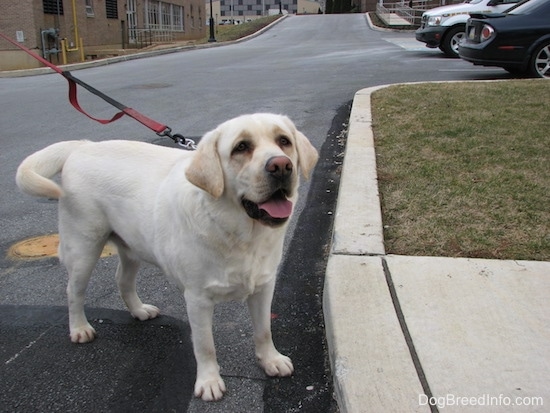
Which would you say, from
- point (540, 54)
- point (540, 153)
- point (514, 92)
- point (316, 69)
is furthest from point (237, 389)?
point (316, 69)

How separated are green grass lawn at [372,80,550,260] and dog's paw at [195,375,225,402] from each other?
1482mm

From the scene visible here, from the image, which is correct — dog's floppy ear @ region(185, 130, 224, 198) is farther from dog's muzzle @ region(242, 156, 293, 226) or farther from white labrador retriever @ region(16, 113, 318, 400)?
dog's muzzle @ region(242, 156, 293, 226)

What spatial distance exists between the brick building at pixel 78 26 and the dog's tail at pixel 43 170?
23.5 meters

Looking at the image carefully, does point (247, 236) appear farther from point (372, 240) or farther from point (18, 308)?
point (18, 308)

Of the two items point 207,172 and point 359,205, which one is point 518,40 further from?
point 207,172

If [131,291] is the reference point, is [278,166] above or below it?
above

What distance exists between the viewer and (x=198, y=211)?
2361mm

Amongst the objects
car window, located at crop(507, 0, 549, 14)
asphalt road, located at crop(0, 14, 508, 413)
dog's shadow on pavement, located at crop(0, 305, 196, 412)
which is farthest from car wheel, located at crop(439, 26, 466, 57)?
dog's shadow on pavement, located at crop(0, 305, 196, 412)

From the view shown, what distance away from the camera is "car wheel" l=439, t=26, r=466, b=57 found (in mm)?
14839

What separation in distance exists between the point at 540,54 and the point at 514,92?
269cm

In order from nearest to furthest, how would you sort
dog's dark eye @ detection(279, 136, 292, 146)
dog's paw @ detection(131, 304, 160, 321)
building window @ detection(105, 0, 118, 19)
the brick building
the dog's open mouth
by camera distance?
the dog's open mouth → dog's dark eye @ detection(279, 136, 292, 146) → dog's paw @ detection(131, 304, 160, 321) → the brick building → building window @ detection(105, 0, 118, 19)

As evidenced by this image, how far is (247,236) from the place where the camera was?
2.35m
